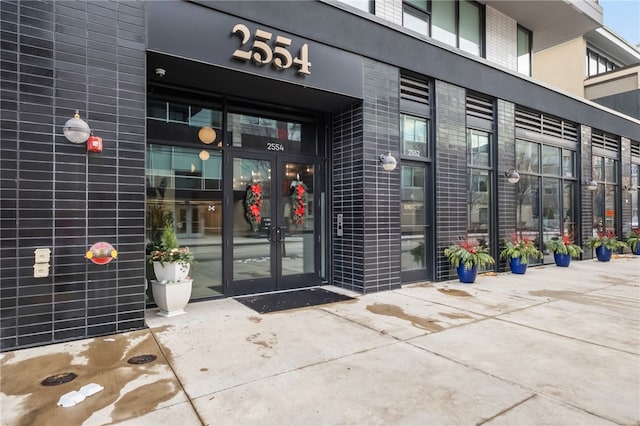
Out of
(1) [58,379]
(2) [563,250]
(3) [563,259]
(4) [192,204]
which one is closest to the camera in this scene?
(1) [58,379]

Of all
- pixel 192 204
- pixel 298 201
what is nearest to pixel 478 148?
pixel 298 201

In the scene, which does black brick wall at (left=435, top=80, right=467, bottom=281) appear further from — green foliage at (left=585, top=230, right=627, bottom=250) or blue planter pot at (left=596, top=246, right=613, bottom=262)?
blue planter pot at (left=596, top=246, right=613, bottom=262)

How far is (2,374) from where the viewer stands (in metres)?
2.92

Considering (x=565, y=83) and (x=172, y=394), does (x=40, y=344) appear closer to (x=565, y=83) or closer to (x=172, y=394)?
(x=172, y=394)

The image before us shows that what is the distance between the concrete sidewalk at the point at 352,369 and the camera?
2.37m

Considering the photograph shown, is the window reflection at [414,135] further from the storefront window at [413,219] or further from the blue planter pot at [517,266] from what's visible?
the blue planter pot at [517,266]

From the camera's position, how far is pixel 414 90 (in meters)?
6.62

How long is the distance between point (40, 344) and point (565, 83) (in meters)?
18.0

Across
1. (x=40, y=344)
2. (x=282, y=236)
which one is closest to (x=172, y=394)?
(x=40, y=344)

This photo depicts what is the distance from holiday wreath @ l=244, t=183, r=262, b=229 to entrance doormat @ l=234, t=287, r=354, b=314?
1129 mm

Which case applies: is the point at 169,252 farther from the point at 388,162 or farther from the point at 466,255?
the point at 466,255

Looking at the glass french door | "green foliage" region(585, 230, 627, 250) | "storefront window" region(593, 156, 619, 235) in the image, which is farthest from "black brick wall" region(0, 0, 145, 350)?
"storefront window" region(593, 156, 619, 235)

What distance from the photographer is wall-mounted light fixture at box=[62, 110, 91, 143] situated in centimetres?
362

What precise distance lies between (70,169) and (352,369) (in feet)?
11.1
